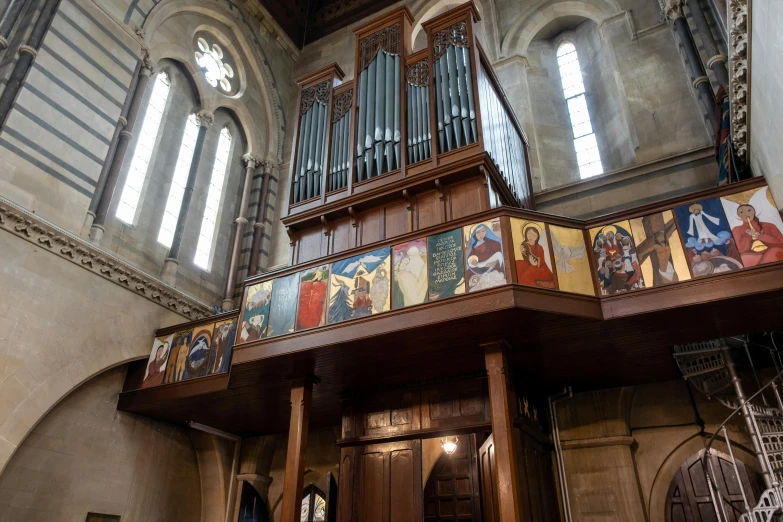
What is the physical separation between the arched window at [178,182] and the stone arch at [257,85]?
2.47 feet

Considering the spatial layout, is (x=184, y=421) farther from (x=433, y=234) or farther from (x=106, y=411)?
(x=433, y=234)

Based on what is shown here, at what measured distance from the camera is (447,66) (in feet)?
32.0

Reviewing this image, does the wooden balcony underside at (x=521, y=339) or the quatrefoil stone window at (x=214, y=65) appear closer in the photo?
the wooden balcony underside at (x=521, y=339)

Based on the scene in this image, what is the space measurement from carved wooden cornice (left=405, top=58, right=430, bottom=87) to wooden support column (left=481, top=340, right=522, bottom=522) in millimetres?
5151

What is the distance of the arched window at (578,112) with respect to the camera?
1161cm

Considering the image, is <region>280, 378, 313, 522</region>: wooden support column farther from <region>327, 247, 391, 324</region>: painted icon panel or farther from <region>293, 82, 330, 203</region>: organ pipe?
<region>293, 82, 330, 203</region>: organ pipe

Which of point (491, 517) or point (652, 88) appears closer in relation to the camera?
point (491, 517)

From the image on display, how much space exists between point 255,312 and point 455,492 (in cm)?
484

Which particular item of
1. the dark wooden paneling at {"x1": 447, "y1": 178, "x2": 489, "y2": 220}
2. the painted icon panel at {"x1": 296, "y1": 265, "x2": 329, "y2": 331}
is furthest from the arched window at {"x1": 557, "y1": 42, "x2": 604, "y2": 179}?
the painted icon panel at {"x1": 296, "y1": 265, "x2": 329, "y2": 331}

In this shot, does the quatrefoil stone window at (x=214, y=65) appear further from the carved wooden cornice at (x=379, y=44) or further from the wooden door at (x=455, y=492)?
the wooden door at (x=455, y=492)

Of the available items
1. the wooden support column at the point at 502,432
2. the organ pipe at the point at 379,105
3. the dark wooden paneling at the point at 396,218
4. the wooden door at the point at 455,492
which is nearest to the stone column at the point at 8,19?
the organ pipe at the point at 379,105

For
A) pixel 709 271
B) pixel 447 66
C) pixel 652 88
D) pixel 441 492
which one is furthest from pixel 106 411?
pixel 652 88

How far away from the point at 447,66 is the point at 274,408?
6.78 m

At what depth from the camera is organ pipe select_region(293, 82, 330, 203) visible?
10.3m
